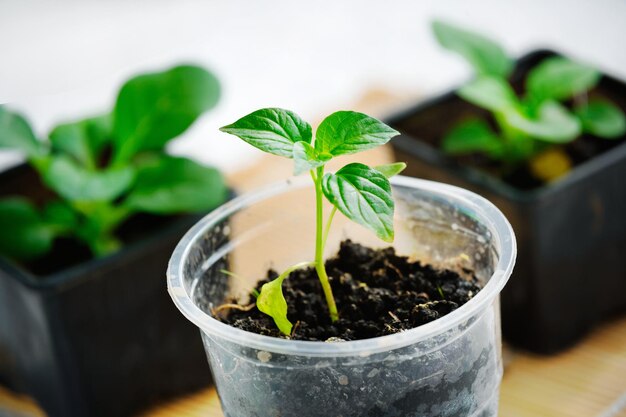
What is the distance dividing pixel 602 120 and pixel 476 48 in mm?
183

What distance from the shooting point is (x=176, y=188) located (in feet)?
3.43

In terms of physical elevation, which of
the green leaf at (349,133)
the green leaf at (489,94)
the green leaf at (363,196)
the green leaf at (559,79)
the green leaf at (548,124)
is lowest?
the green leaf at (548,124)

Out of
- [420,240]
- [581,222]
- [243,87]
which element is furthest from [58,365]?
[243,87]

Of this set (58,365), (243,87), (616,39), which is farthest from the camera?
(243,87)

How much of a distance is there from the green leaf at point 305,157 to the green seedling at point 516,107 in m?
0.55

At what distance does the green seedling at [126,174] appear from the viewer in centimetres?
102

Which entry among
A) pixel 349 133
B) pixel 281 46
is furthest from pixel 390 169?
pixel 281 46

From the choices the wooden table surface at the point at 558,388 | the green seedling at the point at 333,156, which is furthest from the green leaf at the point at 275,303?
the wooden table surface at the point at 558,388

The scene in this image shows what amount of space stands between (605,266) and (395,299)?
54 cm

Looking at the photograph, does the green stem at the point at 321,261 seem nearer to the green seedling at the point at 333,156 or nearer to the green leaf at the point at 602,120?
the green seedling at the point at 333,156

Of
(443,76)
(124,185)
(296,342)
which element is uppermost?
(296,342)

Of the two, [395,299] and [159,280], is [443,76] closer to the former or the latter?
[159,280]

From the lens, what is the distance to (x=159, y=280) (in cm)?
103

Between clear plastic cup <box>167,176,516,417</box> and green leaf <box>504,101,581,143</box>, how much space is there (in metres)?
0.38
